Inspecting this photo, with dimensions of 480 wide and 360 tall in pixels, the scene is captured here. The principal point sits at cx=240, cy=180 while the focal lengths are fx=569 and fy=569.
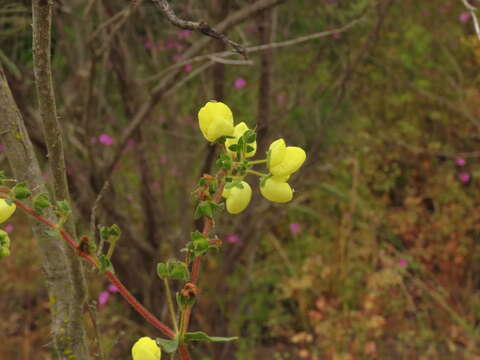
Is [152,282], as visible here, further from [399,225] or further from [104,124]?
[399,225]

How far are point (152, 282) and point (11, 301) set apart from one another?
4.00ft

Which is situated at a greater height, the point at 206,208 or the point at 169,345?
the point at 206,208

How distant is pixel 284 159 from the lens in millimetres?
520

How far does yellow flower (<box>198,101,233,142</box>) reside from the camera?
0.51 metres

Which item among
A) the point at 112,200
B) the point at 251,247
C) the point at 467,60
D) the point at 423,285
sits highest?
the point at 467,60

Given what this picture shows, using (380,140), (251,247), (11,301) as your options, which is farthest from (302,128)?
(11,301)

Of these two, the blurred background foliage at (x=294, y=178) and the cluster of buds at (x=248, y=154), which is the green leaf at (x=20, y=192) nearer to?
the cluster of buds at (x=248, y=154)

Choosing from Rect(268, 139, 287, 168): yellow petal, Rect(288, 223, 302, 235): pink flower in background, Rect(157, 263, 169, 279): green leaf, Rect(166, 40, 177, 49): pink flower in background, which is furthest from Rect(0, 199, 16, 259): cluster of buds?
Rect(288, 223, 302, 235): pink flower in background

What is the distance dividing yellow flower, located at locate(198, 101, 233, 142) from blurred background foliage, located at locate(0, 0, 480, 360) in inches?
35.0

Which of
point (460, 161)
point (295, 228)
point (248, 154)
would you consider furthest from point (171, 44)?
point (248, 154)

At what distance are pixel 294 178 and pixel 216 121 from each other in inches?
52.9

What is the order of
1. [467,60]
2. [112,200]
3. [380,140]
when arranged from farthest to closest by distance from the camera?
[467,60] → [380,140] → [112,200]

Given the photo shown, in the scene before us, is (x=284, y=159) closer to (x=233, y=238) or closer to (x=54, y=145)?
(x=54, y=145)

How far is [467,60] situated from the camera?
12.3ft
